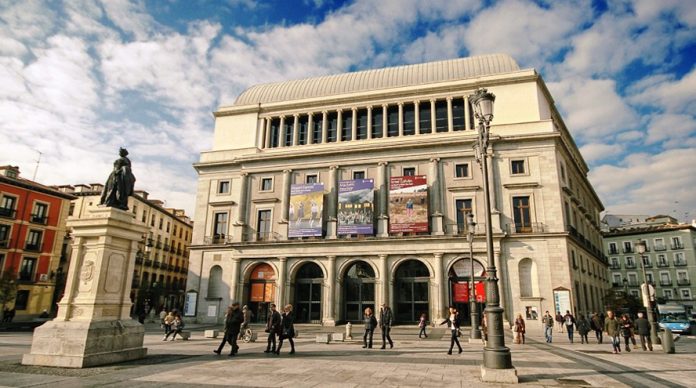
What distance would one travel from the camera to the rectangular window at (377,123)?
37.4m

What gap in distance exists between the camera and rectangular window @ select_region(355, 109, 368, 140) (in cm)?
3772

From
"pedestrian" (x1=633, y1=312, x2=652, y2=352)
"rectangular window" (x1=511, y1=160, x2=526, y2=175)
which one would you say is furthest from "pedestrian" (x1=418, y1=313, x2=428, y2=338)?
"rectangular window" (x1=511, y1=160, x2=526, y2=175)

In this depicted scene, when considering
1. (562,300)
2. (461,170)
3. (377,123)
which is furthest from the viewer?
(377,123)

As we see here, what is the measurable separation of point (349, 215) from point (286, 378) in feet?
79.6

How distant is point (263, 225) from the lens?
3628 cm

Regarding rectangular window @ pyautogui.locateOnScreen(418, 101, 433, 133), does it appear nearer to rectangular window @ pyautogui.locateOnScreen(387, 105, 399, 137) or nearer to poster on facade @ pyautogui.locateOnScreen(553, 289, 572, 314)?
rectangular window @ pyautogui.locateOnScreen(387, 105, 399, 137)

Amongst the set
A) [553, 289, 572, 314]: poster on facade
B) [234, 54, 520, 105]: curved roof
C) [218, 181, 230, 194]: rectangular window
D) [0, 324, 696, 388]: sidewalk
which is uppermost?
[234, 54, 520, 105]: curved roof

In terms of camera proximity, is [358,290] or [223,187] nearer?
[358,290]

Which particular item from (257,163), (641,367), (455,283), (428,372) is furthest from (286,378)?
(257,163)

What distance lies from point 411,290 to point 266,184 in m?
15.7

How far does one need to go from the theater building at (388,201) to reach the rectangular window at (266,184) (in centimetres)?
12

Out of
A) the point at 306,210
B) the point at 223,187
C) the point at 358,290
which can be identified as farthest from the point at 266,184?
the point at 358,290

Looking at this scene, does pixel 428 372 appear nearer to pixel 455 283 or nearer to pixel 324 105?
pixel 455 283

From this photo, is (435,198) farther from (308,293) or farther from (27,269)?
(27,269)
